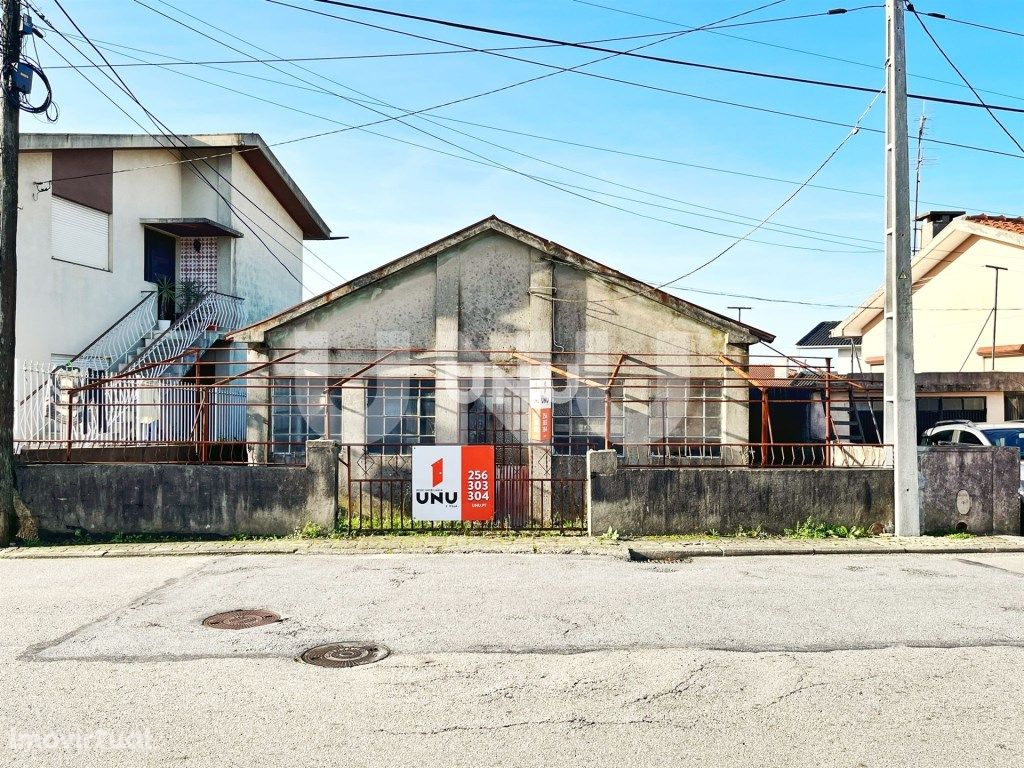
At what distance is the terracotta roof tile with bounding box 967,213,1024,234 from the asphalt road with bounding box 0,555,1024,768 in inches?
692

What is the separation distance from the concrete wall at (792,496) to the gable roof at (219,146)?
14.0m

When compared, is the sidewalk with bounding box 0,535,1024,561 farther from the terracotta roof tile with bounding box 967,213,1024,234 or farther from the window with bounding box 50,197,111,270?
the terracotta roof tile with bounding box 967,213,1024,234

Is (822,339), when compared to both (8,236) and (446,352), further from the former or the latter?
(8,236)

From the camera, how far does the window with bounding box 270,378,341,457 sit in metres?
15.0

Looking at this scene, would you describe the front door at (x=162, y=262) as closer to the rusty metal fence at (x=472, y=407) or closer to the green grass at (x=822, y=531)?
→ the rusty metal fence at (x=472, y=407)

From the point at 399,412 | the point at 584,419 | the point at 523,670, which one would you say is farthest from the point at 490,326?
the point at 523,670

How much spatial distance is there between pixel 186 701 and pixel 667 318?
1134cm

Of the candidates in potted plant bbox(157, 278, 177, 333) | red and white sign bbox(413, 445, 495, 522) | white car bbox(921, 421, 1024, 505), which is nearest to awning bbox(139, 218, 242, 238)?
potted plant bbox(157, 278, 177, 333)

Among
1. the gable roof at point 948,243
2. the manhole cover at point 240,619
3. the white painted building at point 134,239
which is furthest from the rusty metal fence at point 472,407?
the gable roof at point 948,243

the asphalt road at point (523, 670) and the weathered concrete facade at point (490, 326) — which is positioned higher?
the weathered concrete facade at point (490, 326)

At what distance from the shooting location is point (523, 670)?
6.11m

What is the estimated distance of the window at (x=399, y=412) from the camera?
1500 cm

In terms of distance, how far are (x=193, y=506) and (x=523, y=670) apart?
24.8 feet

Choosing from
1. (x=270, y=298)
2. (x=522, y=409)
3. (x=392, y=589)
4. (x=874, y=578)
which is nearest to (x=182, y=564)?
(x=392, y=589)
